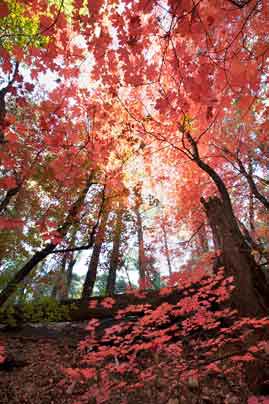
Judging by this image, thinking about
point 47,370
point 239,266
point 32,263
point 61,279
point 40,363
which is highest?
point 61,279

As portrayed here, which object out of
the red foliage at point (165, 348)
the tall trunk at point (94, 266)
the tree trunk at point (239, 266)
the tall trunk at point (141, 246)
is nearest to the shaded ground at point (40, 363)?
the red foliage at point (165, 348)

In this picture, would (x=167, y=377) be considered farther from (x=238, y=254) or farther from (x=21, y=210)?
(x=21, y=210)

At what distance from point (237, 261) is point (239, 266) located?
10 centimetres

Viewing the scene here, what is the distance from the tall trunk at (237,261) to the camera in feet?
14.6

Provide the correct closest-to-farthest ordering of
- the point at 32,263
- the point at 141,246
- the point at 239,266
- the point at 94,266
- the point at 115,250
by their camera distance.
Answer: the point at 239,266
the point at 32,263
the point at 94,266
the point at 115,250
the point at 141,246

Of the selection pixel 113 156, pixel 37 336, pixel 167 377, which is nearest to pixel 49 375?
pixel 37 336

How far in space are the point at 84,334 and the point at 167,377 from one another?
108 inches

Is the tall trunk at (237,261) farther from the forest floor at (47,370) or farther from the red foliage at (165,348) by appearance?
the forest floor at (47,370)

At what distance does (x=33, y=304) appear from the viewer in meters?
6.94

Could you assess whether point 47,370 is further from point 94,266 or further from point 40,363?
point 94,266

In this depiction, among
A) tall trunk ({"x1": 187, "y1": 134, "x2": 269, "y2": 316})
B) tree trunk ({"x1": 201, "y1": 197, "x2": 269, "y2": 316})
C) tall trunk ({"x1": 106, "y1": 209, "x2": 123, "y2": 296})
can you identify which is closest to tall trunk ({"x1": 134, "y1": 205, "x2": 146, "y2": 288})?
tall trunk ({"x1": 106, "y1": 209, "x2": 123, "y2": 296})

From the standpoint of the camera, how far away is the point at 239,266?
4.84 meters

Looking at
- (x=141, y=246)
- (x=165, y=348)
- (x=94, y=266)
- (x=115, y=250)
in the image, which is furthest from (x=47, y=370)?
(x=141, y=246)

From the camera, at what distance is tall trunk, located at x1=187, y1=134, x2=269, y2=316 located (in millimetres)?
4445
